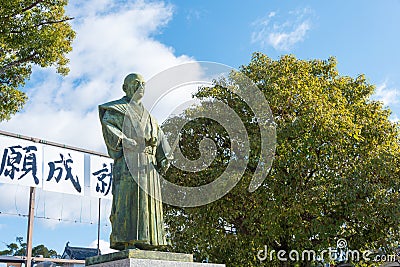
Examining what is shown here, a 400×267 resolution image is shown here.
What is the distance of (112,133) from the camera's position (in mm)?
4879

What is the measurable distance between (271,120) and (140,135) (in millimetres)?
6842

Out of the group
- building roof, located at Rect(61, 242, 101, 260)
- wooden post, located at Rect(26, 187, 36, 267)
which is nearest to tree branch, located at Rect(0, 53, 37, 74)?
wooden post, located at Rect(26, 187, 36, 267)

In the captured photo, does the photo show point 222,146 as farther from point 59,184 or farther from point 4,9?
point 4,9

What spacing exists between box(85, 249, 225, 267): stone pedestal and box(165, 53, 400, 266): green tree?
620 cm

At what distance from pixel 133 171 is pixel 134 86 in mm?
940

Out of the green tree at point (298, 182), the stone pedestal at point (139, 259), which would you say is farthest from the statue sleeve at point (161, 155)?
the green tree at point (298, 182)

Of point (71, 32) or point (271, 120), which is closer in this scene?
point (71, 32)

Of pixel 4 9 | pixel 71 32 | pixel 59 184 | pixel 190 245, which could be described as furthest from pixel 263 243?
pixel 4 9

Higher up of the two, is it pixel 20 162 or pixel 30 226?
pixel 20 162

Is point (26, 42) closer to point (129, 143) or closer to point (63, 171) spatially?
point (63, 171)

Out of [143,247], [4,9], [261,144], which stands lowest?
[143,247]

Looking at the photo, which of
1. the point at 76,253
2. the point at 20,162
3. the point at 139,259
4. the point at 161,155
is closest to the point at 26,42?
the point at 20,162

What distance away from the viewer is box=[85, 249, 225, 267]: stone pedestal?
14.1 feet

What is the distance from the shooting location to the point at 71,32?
404 inches
